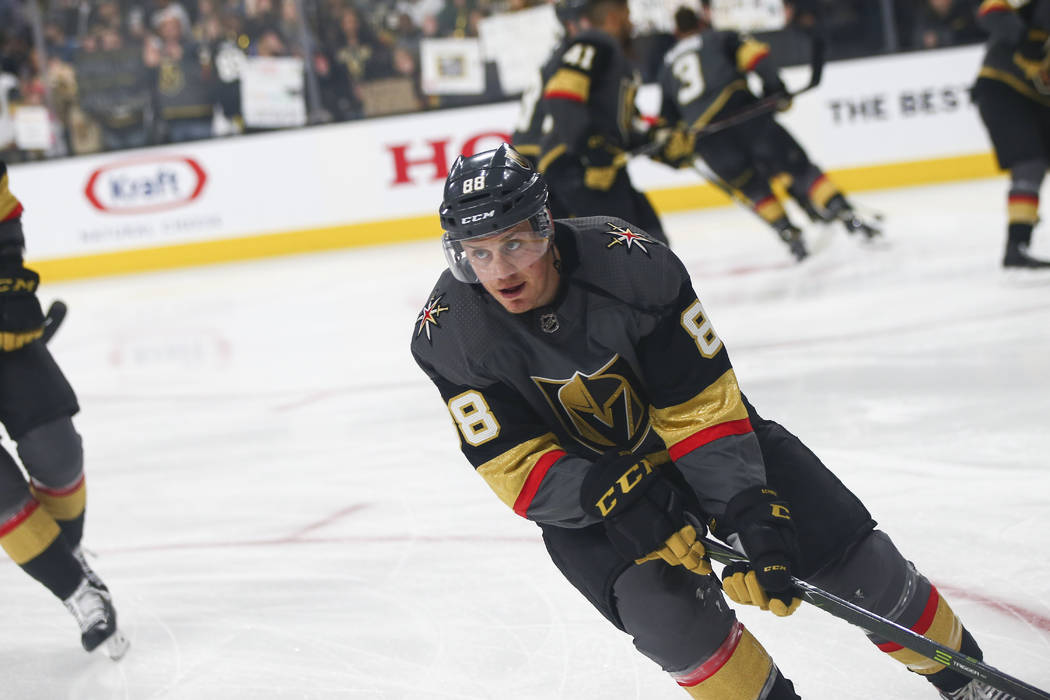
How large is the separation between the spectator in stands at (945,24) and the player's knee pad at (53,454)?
6423mm

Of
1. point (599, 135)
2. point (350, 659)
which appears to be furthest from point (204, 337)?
point (350, 659)

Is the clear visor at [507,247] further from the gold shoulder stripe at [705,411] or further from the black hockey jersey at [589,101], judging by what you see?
the black hockey jersey at [589,101]

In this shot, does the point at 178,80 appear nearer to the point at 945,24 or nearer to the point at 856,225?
the point at 856,225

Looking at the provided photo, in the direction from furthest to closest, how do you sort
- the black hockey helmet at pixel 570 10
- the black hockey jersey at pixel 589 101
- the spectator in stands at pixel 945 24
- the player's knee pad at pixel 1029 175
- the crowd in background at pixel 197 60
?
the crowd in background at pixel 197 60 < the spectator in stands at pixel 945 24 < the player's knee pad at pixel 1029 175 < the black hockey helmet at pixel 570 10 < the black hockey jersey at pixel 589 101

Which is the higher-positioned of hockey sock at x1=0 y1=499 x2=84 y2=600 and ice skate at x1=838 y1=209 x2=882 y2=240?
hockey sock at x1=0 y1=499 x2=84 y2=600

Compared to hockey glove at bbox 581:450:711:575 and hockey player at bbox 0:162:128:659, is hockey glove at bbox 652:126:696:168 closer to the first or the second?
hockey player at bbox 0:162:128:659


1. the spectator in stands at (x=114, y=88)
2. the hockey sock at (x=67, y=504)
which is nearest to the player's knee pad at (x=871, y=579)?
the hockey sock at (x=67, y=504)

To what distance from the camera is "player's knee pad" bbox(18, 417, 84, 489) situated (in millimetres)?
2535

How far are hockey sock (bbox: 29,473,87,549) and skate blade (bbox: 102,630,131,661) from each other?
0.31m

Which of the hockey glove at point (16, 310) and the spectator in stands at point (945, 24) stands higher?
the hockey glove at point (16, 310)

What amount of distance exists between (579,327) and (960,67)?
668 centimetres

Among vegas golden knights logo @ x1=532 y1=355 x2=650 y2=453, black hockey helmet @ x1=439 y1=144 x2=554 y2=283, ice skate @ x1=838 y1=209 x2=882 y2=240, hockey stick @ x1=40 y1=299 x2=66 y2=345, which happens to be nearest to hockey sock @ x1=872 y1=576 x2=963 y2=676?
vegas golden knights logo @ x1=532 y1=355 x2=650 y2=453

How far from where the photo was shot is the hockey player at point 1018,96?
4191mm

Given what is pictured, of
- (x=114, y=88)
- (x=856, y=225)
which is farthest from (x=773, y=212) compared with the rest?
(x=114, y=88)
